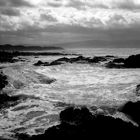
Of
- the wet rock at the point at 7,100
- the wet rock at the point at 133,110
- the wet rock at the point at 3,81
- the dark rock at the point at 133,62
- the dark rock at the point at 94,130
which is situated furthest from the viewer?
the dark rock at the point at 133,62

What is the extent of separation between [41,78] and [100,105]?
8.92 meters

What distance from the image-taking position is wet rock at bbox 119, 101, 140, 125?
9.16 metres

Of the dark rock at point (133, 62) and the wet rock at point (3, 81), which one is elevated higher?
the dark rock at point (133, 62)

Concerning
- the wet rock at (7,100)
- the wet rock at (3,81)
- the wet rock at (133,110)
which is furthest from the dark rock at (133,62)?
the wet rock at (133,110)

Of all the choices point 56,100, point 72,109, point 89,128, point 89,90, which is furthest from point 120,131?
point 89,90

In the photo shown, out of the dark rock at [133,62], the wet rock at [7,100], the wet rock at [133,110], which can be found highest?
the dark rock at [133,62]

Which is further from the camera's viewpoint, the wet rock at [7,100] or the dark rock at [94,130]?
the wet rock at [7,100]

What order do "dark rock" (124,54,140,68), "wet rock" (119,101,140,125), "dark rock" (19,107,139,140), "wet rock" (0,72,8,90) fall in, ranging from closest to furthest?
1. "dark rock" (19,107,139,140)
2. "wet rock" (119,101,140,125)
3. "wet rock" (0,72,8,90)
4. "dark rock" (124,54,140,68)

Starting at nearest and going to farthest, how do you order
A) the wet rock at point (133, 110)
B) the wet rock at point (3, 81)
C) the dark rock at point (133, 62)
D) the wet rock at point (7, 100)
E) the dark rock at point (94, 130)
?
1. the dark rock at point (94, 130)
2. the wet rock at point (133, 110)
3. the wet rock at point (7, 100)
4. the wet rock at point (3, 81)
5. the dark rock at point (133, 62)

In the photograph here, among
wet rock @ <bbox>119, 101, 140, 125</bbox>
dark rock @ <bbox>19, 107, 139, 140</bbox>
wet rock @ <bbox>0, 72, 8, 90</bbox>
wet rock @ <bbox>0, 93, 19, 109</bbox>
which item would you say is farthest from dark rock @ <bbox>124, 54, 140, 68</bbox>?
dark rock @ <bbox>19, 107, 139, 140</bbox>

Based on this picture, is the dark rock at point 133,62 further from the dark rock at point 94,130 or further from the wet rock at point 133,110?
the dark rock at point 94,130

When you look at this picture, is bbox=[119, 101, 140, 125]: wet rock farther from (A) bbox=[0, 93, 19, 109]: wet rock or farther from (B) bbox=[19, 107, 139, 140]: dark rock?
(A) bbox=[0, 93, 19, 109]: wet rock

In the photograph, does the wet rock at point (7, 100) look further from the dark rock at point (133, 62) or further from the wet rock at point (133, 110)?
the dark rock at point (133, 62)

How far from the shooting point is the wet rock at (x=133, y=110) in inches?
361
